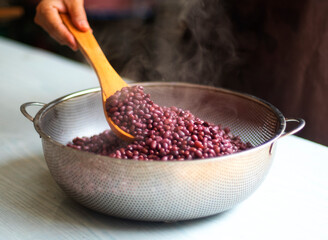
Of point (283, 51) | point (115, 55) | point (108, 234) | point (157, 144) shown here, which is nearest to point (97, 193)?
point (108, 234)

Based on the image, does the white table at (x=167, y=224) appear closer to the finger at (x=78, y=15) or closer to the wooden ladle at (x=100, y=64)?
the wooden ladle at (x=100, y=64)

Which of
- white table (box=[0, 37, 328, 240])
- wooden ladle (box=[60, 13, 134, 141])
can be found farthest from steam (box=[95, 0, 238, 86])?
white table (box=[0, 37, 328, 240])

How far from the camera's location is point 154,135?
105 centimetres

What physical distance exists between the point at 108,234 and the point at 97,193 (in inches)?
4.2

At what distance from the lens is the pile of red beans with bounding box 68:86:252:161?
3.23 ft

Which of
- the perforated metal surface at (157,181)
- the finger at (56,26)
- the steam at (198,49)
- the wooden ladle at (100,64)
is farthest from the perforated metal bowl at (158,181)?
the steam at (198,49)

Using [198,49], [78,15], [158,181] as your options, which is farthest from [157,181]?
[198,49]

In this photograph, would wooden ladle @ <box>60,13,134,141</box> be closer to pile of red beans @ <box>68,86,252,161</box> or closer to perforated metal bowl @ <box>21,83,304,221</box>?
pile of red beans @ <box>68,86,252,161</box>

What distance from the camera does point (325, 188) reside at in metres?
1.12

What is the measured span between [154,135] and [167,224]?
0.25 metres

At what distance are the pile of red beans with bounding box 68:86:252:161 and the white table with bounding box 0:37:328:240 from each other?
0.53ft

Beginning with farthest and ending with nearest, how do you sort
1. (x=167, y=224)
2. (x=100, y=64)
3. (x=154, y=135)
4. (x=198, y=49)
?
(x=198, y=49)
(x=100, y=64)
(x=154, y=135)
(x=167, y=224)

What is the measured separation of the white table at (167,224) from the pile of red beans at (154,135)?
0.16 metres

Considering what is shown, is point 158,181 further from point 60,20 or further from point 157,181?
point 60,20
